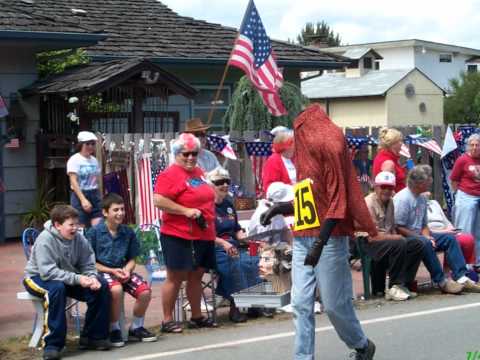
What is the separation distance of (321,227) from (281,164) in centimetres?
403

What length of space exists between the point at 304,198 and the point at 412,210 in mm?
4305

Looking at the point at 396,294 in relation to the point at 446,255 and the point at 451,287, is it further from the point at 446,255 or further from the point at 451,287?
the point at 446,255

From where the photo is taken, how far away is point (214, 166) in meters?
11.4

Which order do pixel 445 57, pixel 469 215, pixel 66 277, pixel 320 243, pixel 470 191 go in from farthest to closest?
pixel 445 57
pixel 470 191
pixel 469 215
pixel 66 277
pixel 320 243

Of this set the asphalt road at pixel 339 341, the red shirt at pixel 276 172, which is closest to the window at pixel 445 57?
the red shirt at pixel 276 172

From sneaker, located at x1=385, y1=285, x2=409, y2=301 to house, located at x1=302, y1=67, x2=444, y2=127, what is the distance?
1400 inches

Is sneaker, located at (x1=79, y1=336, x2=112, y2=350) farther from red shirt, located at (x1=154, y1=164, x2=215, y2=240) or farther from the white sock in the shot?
red shirt, located at (x1=154, y1=164, x2=215, y2=240)

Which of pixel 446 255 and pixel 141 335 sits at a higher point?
pixel 446 255

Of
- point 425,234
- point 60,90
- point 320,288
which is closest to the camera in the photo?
point 320,288

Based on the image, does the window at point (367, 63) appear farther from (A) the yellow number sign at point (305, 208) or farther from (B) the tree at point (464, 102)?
(A) the yellow number sign at point (305, 208)

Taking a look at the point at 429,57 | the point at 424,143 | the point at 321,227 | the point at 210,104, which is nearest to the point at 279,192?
the point at 321,227

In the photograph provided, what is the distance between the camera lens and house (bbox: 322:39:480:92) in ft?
195

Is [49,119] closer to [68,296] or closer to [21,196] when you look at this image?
[21,196]

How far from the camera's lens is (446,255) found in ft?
36.0
